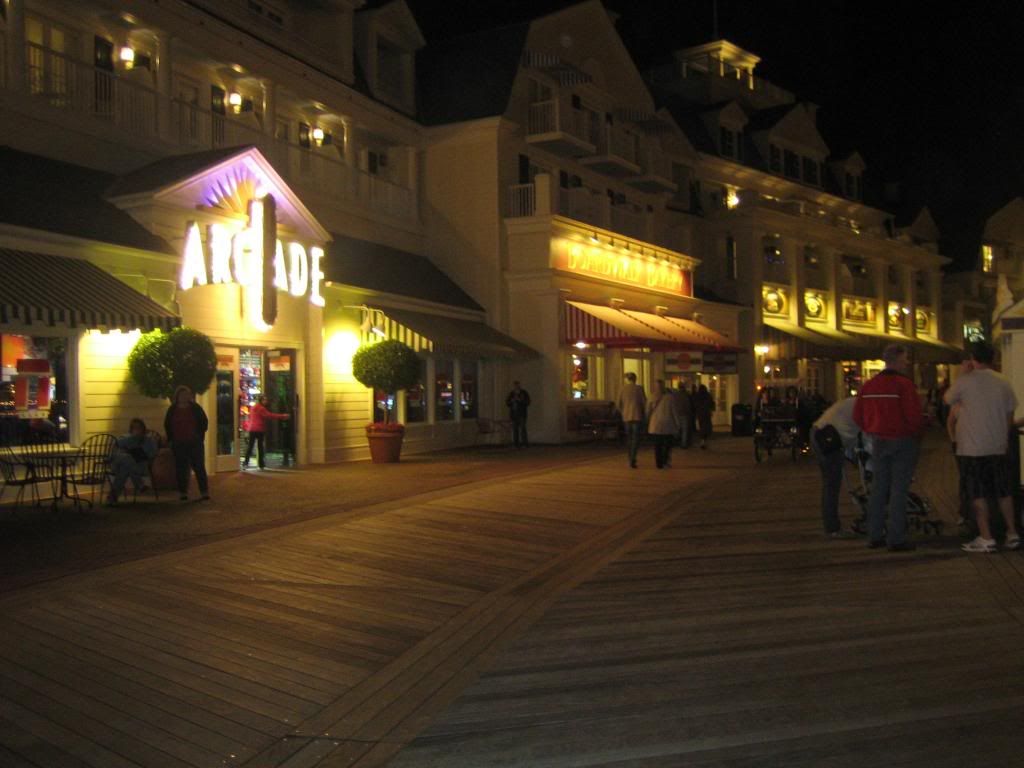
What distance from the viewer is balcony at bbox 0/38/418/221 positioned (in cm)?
1598

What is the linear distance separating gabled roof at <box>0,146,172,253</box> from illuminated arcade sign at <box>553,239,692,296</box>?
13.0m

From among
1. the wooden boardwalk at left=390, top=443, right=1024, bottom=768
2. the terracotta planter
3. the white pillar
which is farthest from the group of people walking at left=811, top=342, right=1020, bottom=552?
the white pillar

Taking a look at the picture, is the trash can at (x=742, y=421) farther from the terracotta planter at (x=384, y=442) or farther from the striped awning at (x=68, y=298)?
the striped awning at (x=68, y=298)

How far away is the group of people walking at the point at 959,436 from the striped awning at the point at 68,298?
358 inches

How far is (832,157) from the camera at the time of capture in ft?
152

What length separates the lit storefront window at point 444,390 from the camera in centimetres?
2425

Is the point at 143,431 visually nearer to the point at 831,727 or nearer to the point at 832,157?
the point at 831,727

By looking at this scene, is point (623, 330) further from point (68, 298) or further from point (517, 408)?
point (68, 298)

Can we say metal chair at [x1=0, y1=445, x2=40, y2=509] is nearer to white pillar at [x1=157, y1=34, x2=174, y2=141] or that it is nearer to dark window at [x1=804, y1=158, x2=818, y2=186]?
white pillar at [x1=157, y1=34, x2=174, y2=141]

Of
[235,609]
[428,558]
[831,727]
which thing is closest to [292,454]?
[428,558]

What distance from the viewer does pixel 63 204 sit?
14.5 meters

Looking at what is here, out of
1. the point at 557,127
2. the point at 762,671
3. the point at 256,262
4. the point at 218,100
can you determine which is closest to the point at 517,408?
the point at 557,127

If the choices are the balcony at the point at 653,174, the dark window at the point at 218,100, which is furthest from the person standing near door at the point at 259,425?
the balcony at the point at 653,174

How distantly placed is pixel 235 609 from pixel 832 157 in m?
44.1
